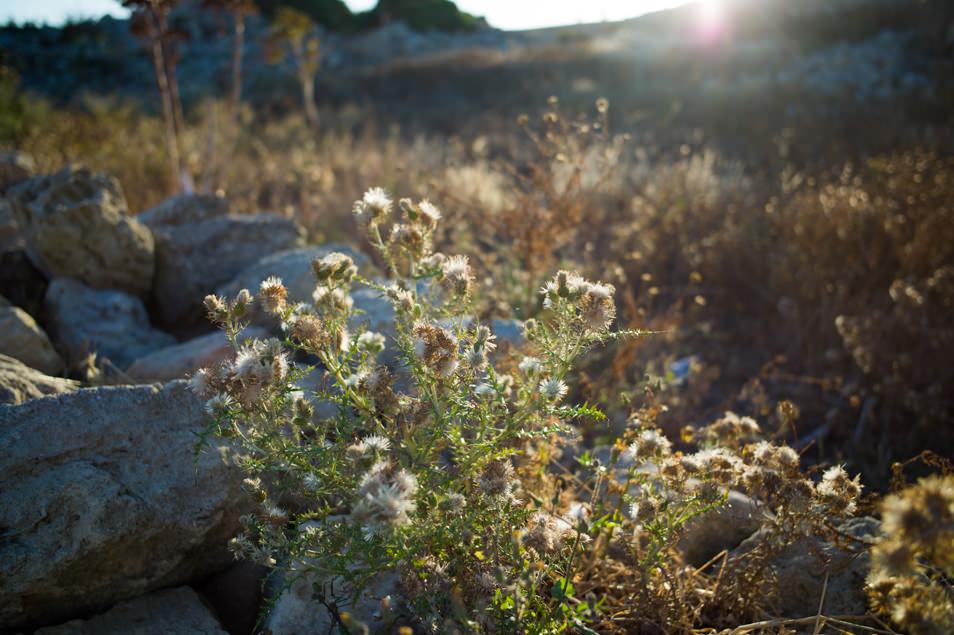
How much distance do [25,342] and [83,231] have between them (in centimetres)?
103

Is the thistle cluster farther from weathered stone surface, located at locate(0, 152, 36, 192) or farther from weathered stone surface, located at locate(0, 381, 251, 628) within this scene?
weathered stone surface, located at locate(0, 152, 36, 192)

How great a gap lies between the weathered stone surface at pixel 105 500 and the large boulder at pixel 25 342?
98 cm

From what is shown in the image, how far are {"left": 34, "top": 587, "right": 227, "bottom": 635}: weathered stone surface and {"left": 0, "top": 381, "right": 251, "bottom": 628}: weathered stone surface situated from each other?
41 mm

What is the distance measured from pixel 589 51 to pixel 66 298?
23.1 meters

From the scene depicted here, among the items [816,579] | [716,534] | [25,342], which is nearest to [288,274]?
[25,342]

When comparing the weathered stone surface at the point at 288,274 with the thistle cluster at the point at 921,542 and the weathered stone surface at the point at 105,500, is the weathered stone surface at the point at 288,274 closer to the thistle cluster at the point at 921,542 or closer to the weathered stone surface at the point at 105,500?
the weathered stone surface at the point at 105,500

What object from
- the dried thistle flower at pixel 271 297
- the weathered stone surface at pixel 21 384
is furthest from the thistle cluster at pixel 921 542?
the weathered stone surface at pixel 21 384

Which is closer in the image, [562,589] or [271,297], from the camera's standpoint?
[562,589]

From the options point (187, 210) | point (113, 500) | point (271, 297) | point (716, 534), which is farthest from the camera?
point (187, 210)

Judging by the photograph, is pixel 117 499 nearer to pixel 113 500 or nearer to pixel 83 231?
pixel 113 500

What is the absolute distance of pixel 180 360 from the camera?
300cm

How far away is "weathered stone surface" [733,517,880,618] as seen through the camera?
Result: 2031 mm

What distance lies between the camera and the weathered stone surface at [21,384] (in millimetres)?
2123

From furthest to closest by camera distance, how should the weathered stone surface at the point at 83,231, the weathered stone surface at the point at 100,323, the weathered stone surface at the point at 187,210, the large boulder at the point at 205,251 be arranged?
the weathered stone surface at the point at 187,210, the large boulder at the point at 205,251, the weathered stone surface at the point at 83,231, the weathered stone surface at the point at 100,323
